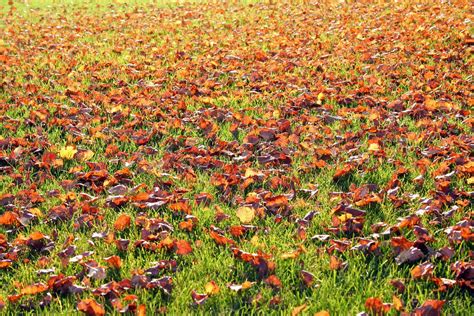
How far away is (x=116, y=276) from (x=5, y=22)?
9751 millimetres

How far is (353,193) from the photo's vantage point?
3420mm

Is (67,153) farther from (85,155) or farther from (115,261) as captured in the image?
(115,261)

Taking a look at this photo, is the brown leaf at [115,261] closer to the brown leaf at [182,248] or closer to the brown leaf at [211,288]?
the brown leaf at [182,248]

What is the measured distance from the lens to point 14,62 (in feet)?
23.8

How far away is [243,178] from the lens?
12.1 feet

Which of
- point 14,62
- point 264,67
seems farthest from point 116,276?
point 14,62

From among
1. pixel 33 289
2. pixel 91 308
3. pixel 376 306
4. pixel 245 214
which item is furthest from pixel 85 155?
pixel 376 306

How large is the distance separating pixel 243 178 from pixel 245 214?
20.3 inches

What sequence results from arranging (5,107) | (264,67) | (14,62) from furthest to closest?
(14,62) < (264,67) < (5,107)

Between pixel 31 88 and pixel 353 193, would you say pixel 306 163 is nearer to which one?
pixel 353 193

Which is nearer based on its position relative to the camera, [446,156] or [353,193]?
[353,193]

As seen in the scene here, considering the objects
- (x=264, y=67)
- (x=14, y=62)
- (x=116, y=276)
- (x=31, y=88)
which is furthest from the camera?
(x=14, y=62)

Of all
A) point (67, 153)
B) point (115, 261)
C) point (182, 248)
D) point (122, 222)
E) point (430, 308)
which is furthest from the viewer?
point (67, 153)

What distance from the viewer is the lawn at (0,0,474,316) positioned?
2.61 meters
